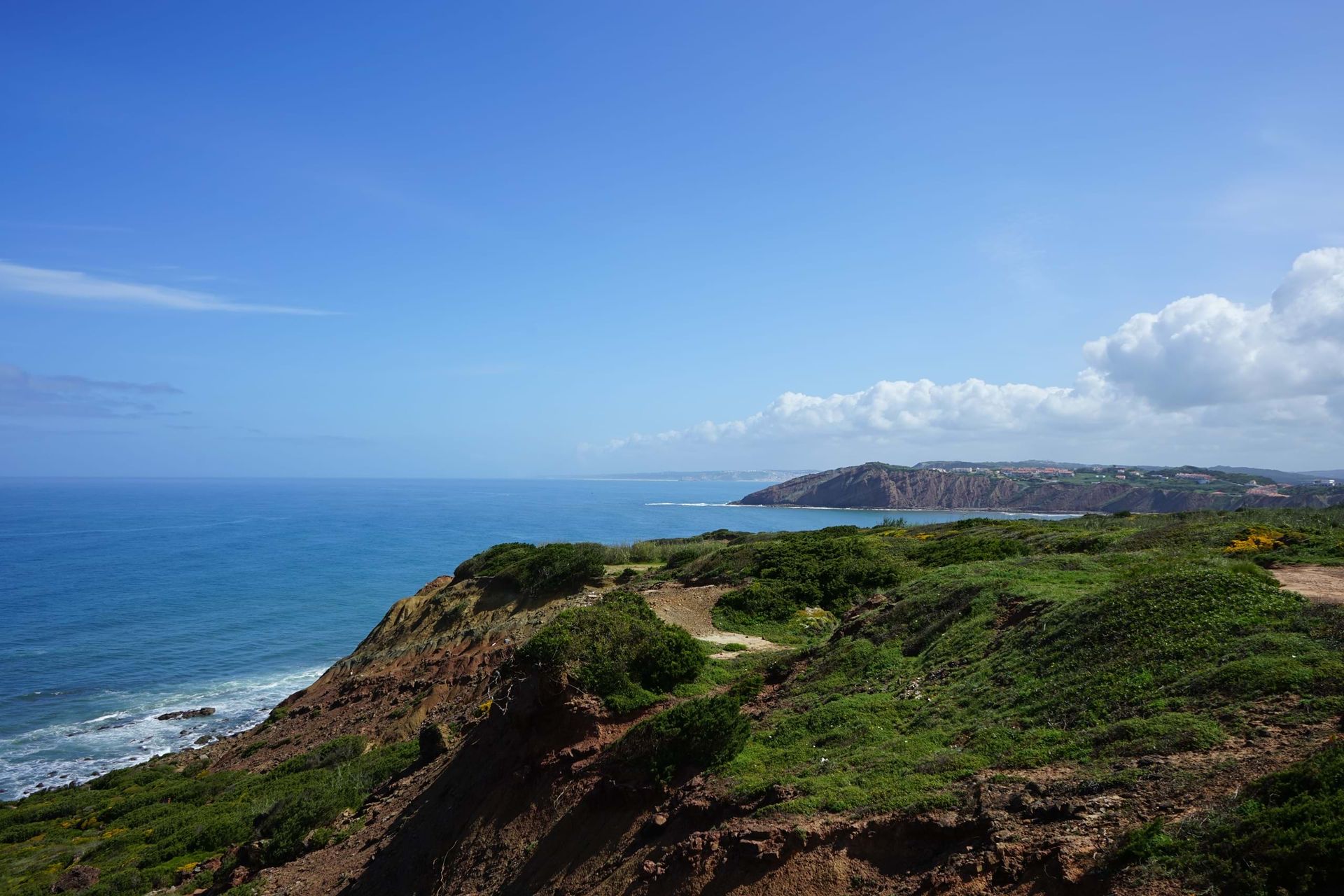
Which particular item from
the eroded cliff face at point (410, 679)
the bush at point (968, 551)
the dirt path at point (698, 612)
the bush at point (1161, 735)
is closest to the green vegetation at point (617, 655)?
the dirt path at point (698, 612)

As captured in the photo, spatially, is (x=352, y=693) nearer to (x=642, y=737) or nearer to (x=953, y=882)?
(x=642, y=737)

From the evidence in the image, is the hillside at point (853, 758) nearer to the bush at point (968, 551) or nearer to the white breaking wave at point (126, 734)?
the bush at point (968, 551)

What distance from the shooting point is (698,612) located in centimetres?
1992

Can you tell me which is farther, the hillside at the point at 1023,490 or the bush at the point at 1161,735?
the hillside at the point at 1023,490

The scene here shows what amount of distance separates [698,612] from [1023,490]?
425 feet

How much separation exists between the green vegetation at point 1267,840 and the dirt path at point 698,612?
10.3m

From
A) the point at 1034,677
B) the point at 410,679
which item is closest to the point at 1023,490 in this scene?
the point at 410,679

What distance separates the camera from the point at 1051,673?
30.7 feet

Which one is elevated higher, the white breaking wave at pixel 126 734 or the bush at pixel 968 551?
the bush at pixel 968 551

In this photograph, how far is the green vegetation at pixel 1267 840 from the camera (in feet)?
15.7

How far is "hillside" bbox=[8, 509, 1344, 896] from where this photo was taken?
20.4 ft

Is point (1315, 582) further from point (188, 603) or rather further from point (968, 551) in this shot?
point (188, 603)

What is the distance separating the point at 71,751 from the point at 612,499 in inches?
5747

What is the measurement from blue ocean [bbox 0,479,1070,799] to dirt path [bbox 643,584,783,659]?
20.3 metres
